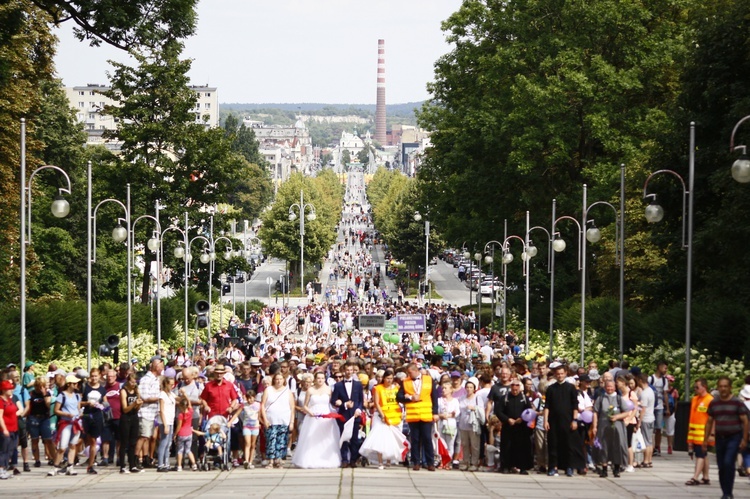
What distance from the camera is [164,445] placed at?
71.8ft

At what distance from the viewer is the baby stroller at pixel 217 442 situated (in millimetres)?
21797

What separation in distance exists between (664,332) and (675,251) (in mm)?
2786

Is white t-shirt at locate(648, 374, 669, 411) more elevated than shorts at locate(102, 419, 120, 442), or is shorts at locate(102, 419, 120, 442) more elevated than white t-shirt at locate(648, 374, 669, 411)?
white t-shirt at locate(648, 374, 669, 411)

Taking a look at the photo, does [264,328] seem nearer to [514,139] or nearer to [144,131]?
[144,131]

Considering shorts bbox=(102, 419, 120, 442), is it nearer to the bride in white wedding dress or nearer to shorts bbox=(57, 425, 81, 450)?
shorts bbox=(57, 425, 81, 450)

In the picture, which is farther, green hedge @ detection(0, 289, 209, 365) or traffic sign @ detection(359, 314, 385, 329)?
traffic sign @ detection(359, 314, 385, 329)

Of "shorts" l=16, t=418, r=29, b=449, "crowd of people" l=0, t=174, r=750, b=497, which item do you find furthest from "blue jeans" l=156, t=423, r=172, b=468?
"shorts" l=16, t=418, r=29, b=449

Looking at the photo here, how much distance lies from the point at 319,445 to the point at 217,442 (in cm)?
161

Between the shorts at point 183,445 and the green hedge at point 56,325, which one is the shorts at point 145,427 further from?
the green hedge at point 56,325

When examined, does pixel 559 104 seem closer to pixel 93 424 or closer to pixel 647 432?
pixel 647 432

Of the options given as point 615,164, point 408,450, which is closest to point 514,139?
point 615,164

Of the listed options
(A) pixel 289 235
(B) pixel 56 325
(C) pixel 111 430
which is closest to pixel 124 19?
(C) pixel 111 430

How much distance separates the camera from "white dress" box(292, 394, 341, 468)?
70.6 feet

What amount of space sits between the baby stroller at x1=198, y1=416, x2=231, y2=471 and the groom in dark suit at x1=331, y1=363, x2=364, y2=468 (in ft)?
5.76
